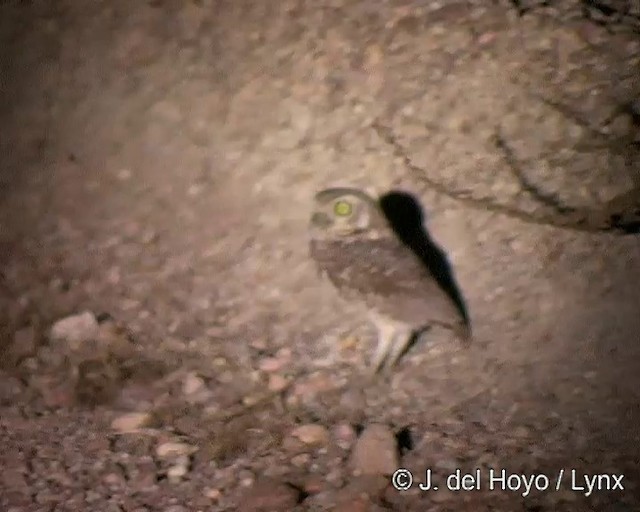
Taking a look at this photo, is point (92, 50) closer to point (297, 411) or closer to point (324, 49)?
point (324, 49)

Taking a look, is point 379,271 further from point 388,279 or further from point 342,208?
point 342,208

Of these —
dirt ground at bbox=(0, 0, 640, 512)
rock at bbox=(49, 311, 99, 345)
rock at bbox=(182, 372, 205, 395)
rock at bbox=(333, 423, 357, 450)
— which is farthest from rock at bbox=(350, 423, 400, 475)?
rock at bbox=(49, 311, 99, 345)

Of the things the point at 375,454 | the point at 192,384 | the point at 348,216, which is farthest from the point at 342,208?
the point at 375,454

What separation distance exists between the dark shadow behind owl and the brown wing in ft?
0.39

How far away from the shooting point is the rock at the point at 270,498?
1.92 m

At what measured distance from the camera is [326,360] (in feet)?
Answer: 8.19

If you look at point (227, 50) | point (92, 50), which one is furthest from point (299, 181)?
point (92, 50)

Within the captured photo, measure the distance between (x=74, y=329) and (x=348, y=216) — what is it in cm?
95

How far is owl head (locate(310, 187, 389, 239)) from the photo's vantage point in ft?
8.28

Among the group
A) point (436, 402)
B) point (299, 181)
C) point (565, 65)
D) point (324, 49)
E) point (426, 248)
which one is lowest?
point (436, 402)

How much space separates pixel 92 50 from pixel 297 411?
154 cm

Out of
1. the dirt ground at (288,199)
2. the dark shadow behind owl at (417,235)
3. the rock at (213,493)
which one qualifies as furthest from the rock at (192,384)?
the dark shadow behind owl at (417,235)

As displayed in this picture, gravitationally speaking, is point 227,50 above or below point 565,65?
above

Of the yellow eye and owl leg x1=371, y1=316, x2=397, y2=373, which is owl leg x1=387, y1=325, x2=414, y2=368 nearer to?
owl leg x1=371, y1=316, x2=397, y2=373
